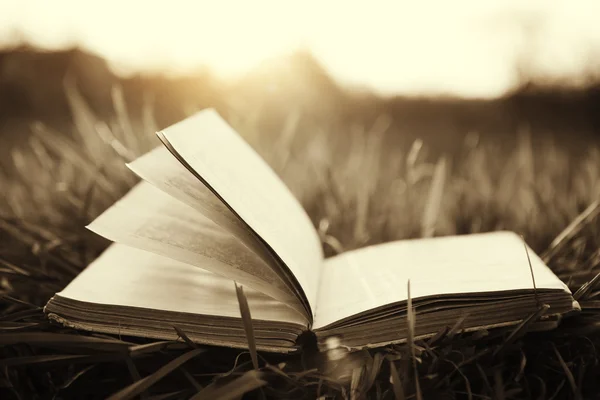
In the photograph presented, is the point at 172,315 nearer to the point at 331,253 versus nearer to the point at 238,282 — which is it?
the point at 238,282

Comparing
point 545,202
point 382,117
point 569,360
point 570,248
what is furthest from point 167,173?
point 382,117

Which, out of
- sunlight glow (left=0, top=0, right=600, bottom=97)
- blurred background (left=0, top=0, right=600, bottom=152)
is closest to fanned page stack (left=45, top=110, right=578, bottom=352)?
blurred background (left=0, top=0, right=600, bottom=152)

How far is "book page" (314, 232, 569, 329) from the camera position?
72 cm

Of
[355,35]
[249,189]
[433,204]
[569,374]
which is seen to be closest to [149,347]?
[249,189]

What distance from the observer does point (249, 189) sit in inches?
32.4

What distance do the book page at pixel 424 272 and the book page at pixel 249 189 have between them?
39 millimetres

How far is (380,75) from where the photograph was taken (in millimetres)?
2191

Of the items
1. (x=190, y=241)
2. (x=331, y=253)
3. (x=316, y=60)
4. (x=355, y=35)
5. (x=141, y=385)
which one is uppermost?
(x=355, y=35)

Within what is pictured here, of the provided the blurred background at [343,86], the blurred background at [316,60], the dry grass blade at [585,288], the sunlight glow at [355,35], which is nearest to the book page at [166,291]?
the dry grass blade at [585,288]

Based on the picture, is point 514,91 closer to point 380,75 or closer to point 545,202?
point 380,75

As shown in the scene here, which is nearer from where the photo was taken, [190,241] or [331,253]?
[190,241]

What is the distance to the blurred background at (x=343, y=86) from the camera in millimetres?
1569

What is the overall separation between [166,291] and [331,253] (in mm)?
537

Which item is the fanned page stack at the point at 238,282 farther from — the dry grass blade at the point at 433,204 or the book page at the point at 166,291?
the dry grass blade at the point at 433,204
